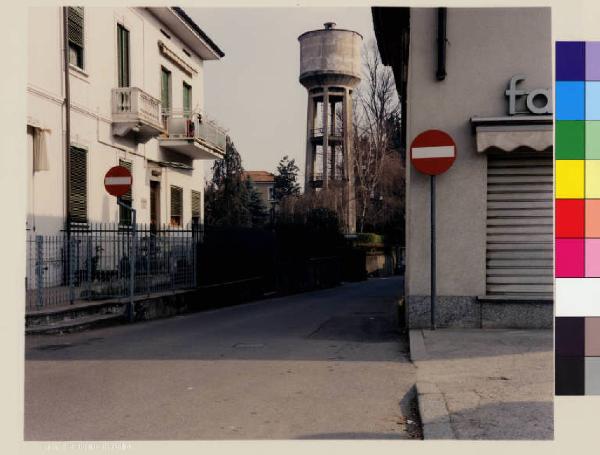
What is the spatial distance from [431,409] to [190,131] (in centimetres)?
1366

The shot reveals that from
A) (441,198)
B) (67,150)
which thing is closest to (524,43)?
(441,198)

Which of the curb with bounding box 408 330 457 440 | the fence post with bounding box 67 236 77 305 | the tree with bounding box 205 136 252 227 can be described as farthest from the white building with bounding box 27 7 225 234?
the curb with bounding box 408 330 457 440

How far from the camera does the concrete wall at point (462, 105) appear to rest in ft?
31.1

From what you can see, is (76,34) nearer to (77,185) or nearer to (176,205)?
(77,185)

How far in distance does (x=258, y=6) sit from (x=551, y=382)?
4.02 metres

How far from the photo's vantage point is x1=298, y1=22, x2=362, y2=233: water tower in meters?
7.16

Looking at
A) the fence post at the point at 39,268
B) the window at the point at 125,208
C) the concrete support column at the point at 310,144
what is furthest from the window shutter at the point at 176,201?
the concrete support column at the point at 310,144

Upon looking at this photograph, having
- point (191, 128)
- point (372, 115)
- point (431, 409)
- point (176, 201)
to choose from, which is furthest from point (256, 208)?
point (431, 409)

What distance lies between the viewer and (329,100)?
9.92 meters

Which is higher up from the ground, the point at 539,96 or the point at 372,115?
the point at 372,115

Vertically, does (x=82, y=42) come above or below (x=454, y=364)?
above

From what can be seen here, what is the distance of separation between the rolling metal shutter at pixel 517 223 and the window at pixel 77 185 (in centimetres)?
925

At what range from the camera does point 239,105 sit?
6902 mm

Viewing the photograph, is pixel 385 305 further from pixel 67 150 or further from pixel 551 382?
pixel 551 382
